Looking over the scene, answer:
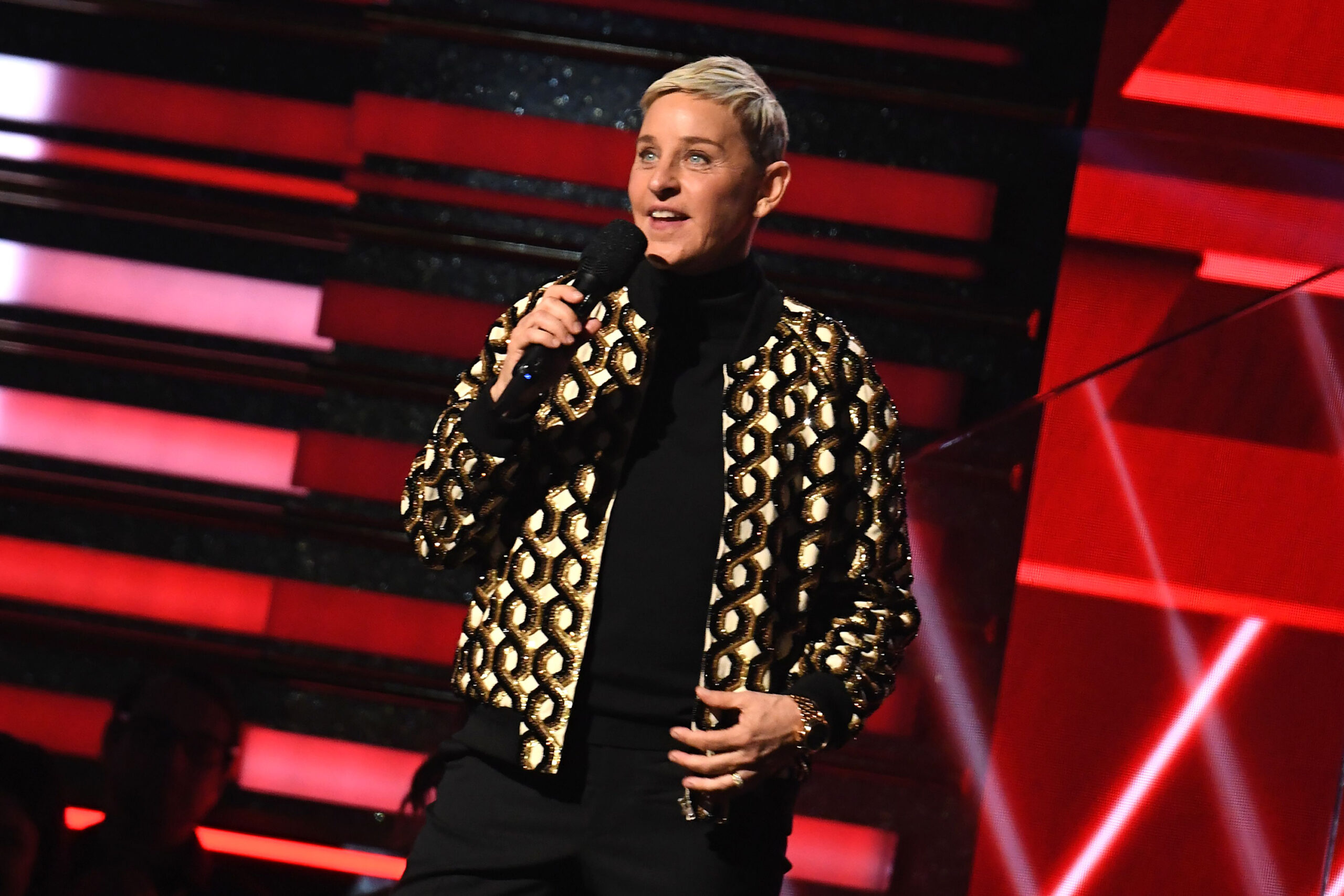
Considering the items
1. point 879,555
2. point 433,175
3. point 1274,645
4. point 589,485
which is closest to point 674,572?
point 589,485

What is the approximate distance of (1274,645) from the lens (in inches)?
63.4

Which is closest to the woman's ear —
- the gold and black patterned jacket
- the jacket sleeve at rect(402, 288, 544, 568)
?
the gold and black patterned jacket

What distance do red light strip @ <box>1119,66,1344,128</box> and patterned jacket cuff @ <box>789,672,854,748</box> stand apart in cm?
198

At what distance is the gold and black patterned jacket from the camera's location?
135 cm

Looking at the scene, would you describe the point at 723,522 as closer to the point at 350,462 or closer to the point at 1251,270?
the point at 350,462

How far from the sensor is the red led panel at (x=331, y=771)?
2.81 meters

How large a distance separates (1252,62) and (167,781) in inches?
109

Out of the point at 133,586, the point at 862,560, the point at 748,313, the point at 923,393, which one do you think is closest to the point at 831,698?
the point at 862,560

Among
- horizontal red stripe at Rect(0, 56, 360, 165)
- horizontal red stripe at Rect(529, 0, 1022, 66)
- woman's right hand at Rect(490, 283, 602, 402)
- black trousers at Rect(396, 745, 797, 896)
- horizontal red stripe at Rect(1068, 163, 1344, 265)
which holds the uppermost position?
horizontal red stripe at Rect(529, 0, 1022, 66)

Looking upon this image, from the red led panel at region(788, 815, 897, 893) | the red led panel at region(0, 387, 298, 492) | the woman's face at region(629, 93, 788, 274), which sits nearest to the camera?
the woman's face at region(629, 93, 788, 274)

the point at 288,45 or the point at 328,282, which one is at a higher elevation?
the point at 288,45

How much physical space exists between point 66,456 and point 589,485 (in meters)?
2.04

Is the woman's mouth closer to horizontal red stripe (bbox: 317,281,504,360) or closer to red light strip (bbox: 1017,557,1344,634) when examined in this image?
red light strip (bbox: 1017,557,1344,634)

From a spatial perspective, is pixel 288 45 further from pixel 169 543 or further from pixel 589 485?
pixel 589 485
